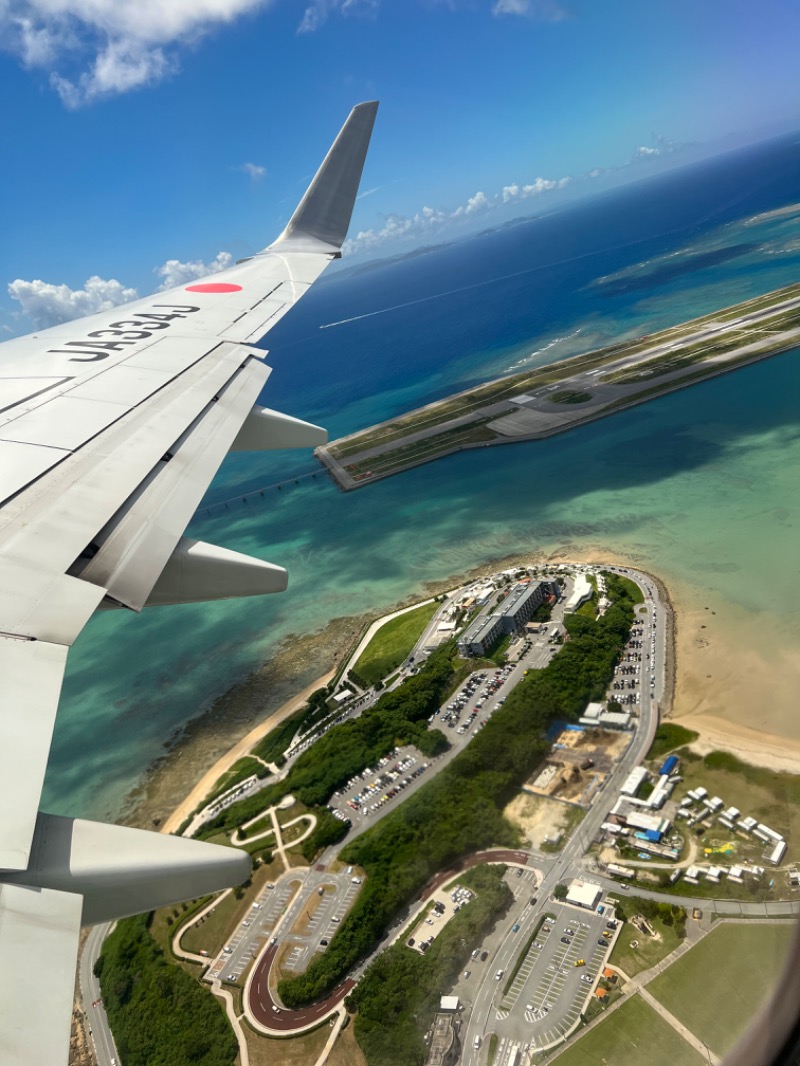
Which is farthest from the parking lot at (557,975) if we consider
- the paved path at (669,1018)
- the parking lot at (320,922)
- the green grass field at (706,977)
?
the parking lot at (320,922)

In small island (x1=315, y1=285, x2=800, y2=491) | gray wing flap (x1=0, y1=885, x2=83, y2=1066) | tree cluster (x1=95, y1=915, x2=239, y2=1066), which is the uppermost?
gray wing flap (x1=0, y1=885, x2=83, y2=1066)

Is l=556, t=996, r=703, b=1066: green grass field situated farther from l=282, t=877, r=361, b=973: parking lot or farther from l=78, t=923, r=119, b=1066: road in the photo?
l=78, t=923, r=119, b=1066: road

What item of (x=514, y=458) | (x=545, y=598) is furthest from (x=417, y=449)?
(x=545, y=598)

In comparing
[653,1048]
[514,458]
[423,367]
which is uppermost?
[423,367]

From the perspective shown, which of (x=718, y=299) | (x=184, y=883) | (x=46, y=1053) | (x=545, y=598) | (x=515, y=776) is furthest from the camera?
(x=718, y=299)

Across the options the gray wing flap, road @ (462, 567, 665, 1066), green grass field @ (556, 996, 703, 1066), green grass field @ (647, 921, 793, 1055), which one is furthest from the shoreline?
the gray wing flap

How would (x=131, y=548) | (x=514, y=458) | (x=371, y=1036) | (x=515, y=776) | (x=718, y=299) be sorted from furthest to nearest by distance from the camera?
(x=718, y=299), (x=514, y=458), (x=515, y=776), (x=371, y=1036), (x=131, y=548)

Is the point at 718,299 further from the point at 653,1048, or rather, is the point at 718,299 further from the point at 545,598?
the point at 653,1048

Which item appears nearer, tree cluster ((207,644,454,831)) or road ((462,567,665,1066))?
Result: road ((462,567,665,1066))
